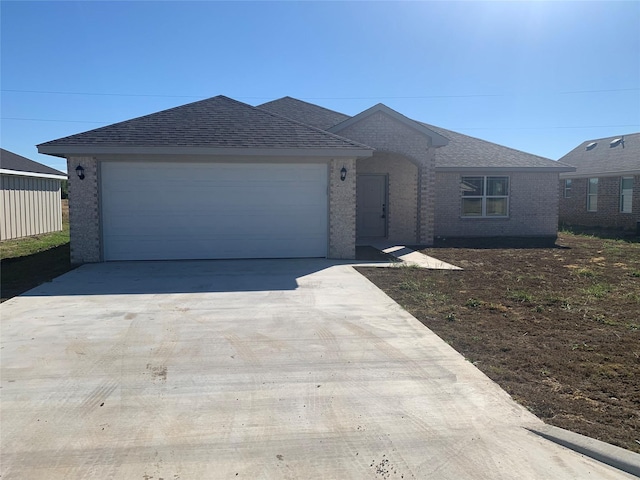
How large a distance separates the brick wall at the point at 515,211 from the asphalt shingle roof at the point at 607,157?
5.51 m

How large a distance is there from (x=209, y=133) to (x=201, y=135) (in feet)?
0.74

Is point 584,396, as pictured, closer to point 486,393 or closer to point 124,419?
point 486,393

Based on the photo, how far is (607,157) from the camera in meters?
25.9

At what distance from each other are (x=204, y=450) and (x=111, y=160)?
33.5ft

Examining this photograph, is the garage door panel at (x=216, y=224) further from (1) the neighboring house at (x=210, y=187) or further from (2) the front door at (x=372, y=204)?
(2) the front door at (x=372, y=204)

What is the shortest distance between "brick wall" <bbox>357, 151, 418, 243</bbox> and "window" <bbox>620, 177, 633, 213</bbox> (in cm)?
1173

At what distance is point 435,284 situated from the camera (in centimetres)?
992

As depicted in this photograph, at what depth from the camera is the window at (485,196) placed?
1950cm

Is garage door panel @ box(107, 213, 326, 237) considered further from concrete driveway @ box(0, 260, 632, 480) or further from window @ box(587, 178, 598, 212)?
window @ box(587, 178, 598, 212)

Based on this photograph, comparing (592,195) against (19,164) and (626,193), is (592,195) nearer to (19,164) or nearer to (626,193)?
(626,193)

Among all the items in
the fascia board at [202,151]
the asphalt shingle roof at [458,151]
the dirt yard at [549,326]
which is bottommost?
the dirt yard at [549,326]

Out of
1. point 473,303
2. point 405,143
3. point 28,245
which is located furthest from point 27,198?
point 473,303

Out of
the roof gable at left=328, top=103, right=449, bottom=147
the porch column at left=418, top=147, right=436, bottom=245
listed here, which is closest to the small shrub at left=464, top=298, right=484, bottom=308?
the porch column at left=418, top=147, right=436, bottom=245

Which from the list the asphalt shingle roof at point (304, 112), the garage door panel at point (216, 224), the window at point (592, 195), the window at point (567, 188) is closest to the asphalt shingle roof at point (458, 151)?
the asphalt shingle roof at point (304, 112)
